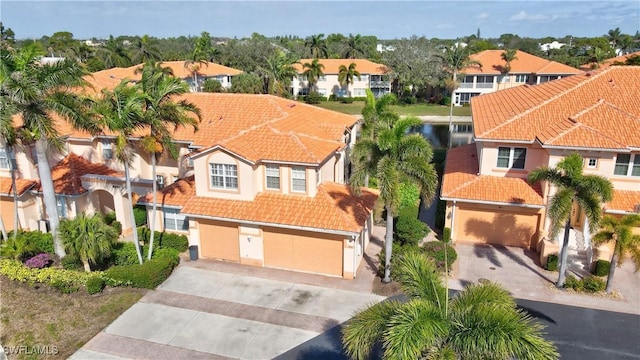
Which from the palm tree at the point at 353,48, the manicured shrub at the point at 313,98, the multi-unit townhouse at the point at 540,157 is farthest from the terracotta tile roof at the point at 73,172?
the palm tree at the point at 353,48

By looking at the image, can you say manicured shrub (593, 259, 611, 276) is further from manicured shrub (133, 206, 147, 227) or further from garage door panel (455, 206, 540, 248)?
manicured shrub (133, 206, 147, 227)

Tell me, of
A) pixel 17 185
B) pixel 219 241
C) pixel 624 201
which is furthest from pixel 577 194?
pixel 17 185

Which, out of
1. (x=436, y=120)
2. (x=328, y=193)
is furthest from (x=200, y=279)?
(x=436, y=120)

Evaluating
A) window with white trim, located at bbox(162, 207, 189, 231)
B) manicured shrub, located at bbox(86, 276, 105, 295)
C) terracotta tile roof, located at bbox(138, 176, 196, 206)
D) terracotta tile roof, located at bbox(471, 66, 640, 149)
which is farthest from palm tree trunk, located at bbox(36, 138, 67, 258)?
terracotta tile roof, located at bbox(471, 66, 640, 149)

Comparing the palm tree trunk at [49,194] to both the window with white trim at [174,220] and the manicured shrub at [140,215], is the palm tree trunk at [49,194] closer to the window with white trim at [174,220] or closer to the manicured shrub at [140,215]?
the manicured shrub at [140,215]

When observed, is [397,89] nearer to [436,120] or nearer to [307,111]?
[436,120]
